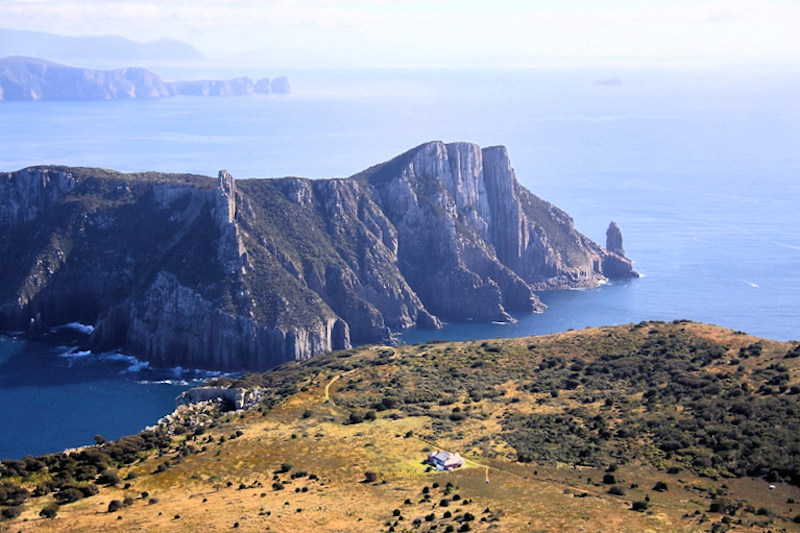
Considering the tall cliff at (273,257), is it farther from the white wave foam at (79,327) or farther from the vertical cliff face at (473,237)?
the white wave foam at (79,327)

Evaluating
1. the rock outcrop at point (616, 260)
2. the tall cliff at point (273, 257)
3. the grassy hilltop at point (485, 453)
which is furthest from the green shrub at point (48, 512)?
the rock outcrop at point (616, 260)

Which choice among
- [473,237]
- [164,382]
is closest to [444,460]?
[164,382]

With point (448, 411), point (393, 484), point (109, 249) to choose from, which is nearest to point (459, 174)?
point (109, 249)

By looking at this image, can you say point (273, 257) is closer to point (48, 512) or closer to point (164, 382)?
point (164, 382)

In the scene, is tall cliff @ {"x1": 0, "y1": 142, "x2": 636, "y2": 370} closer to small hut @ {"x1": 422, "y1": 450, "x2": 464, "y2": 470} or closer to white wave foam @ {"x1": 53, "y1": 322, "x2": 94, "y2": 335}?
white wave foam @ {"x1": 53, "y1": 322, "x2": 94, "y2": 335}

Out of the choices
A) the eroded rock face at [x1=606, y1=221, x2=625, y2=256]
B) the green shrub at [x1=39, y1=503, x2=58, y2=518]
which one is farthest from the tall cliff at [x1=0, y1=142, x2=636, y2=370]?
the green shrub at [x1=39, y1=503, x2=58, y2=518]

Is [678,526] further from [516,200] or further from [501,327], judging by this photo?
[516,200]
